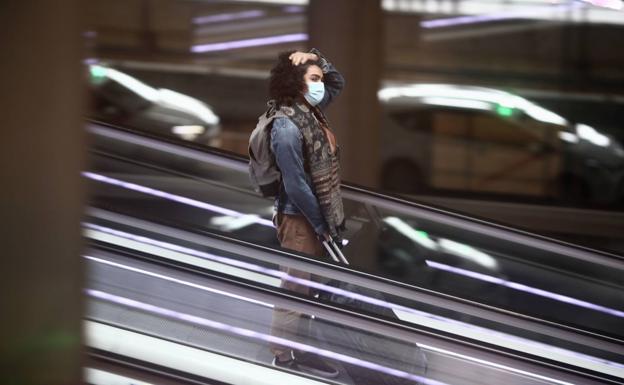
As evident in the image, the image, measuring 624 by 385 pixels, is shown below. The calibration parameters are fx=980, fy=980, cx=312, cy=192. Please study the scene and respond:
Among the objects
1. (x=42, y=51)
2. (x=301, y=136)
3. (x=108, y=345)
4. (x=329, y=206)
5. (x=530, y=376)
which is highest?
(x=42, y=51)

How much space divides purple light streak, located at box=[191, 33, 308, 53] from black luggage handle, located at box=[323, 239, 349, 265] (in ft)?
14.4

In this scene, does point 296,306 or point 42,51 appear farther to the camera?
point 296,306

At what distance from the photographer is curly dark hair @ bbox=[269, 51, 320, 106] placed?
4.32 m

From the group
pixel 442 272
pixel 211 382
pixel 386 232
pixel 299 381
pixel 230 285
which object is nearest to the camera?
pixel 211 382

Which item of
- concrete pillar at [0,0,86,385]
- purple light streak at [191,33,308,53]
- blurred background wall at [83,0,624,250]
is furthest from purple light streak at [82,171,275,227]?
concrete pillar at [0,0,86,385]

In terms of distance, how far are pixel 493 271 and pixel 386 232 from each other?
0.80 m

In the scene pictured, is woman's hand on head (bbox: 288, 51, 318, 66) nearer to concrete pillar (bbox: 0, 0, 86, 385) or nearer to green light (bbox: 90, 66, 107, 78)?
concrete pillar (bbox: 0, 0, 86, 385)

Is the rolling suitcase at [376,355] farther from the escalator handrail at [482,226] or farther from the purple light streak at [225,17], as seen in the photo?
the purple light streak at [225,17]

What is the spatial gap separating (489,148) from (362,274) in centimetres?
488

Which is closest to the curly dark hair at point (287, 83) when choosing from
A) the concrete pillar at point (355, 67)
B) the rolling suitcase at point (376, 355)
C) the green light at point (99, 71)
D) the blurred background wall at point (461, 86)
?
the rolling suitcase at point (376, 355)

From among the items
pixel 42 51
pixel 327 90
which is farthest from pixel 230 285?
pixel 42 51

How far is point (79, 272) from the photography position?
214cm

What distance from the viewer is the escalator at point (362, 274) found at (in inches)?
156

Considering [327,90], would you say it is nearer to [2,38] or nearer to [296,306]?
[296,306]
